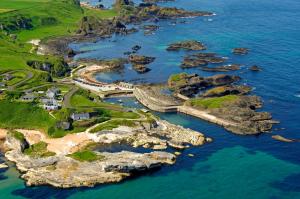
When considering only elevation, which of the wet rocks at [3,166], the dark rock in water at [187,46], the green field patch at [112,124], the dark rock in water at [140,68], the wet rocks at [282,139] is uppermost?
the dark rock in water at [187,46]

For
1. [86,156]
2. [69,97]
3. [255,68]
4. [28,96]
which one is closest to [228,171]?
[86,156]

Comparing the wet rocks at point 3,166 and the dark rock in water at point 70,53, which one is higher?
the dark rock in water at point 70,53

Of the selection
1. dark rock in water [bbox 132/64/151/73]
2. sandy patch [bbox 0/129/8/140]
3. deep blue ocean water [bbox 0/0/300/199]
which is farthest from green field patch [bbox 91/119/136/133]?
dark rock in water [bbox 132/64/151/73]

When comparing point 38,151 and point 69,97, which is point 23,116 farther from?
point 38,151

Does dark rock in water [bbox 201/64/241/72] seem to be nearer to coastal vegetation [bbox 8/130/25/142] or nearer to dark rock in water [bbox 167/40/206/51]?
dark rock in water [bbox 167/40/206/51]

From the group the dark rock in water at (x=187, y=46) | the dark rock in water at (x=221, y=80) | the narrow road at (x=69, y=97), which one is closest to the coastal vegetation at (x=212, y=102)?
the dark rock in water at (x=221, y=80)

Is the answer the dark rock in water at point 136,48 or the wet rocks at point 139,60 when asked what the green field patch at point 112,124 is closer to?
the wet rocks at point 139,60

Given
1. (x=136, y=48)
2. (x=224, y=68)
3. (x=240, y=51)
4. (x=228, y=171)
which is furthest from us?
(x=136, y=48)
